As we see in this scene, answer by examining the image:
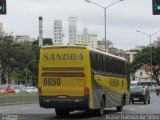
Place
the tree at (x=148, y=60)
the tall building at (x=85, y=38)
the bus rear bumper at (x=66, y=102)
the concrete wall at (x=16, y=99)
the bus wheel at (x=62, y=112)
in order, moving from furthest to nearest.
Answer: the tall building at (x=85, y=38)
the tree at (x=148, y=60)
the concrete wall at (x=16, y=99)
the bus wheel at (x=62, y=112)
the bus rear bumper at (x=66, y=102)

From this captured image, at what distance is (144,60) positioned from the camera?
440 ft

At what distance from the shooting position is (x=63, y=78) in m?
24.5

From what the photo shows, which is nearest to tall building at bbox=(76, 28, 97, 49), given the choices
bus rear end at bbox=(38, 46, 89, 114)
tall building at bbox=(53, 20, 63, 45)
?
tall building at bbox=(53, 20, 63, 45)

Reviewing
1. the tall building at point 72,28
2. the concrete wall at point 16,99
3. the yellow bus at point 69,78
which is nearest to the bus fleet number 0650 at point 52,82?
the yellow bus at point 69,78

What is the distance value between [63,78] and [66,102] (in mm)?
1133

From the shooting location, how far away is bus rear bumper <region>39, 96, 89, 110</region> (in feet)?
79.1

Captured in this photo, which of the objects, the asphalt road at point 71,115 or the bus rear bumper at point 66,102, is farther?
the asphalt road at point 71,115

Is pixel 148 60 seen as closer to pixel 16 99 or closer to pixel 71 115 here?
pixel 16 99

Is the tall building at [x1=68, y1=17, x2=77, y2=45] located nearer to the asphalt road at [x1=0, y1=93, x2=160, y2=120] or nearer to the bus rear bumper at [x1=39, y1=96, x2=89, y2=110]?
the asphalt road at [x1=0, y1=93, x2=160, y2=120]

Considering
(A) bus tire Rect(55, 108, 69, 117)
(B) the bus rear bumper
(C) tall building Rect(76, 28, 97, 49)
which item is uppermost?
(C) tall building Rect(76, 28, 97, 49)

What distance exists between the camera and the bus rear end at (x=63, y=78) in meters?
24.2

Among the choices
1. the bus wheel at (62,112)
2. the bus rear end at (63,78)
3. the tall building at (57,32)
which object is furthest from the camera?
the tall building at (57,32)

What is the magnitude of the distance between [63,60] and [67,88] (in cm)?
133

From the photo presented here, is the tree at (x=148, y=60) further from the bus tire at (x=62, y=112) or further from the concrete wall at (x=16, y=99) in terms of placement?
the bus tire at (x=62, y=112)
